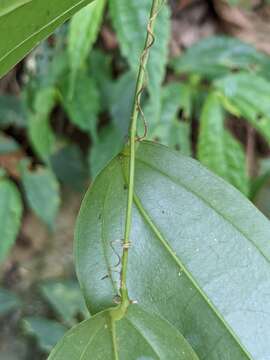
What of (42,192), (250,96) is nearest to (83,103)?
(42,192)

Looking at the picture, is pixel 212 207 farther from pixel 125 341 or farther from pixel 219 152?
pixel 219 152

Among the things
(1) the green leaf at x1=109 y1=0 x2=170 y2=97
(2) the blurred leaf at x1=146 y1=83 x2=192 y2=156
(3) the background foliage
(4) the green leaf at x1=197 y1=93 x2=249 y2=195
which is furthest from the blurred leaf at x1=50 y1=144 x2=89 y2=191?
(1) the green leaf at x1=109 y1=0 x2=170 y2=97

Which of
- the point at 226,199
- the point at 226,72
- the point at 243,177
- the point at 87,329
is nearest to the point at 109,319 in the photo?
the point at 87,329

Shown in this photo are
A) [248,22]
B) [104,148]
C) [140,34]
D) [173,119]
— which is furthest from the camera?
[248,22]

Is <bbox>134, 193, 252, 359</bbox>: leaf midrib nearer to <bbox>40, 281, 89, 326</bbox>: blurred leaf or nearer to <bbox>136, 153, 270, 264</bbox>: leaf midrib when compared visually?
<bbox>136, 153, 270, 264</bbox>: leaf midrib

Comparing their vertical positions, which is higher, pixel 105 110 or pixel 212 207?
pixel 105 110

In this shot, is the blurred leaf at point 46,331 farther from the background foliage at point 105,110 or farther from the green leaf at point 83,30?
the green leaf at point 83,30

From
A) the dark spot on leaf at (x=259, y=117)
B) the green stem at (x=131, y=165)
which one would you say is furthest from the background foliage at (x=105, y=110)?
the green stem at (x=131, y=165)
